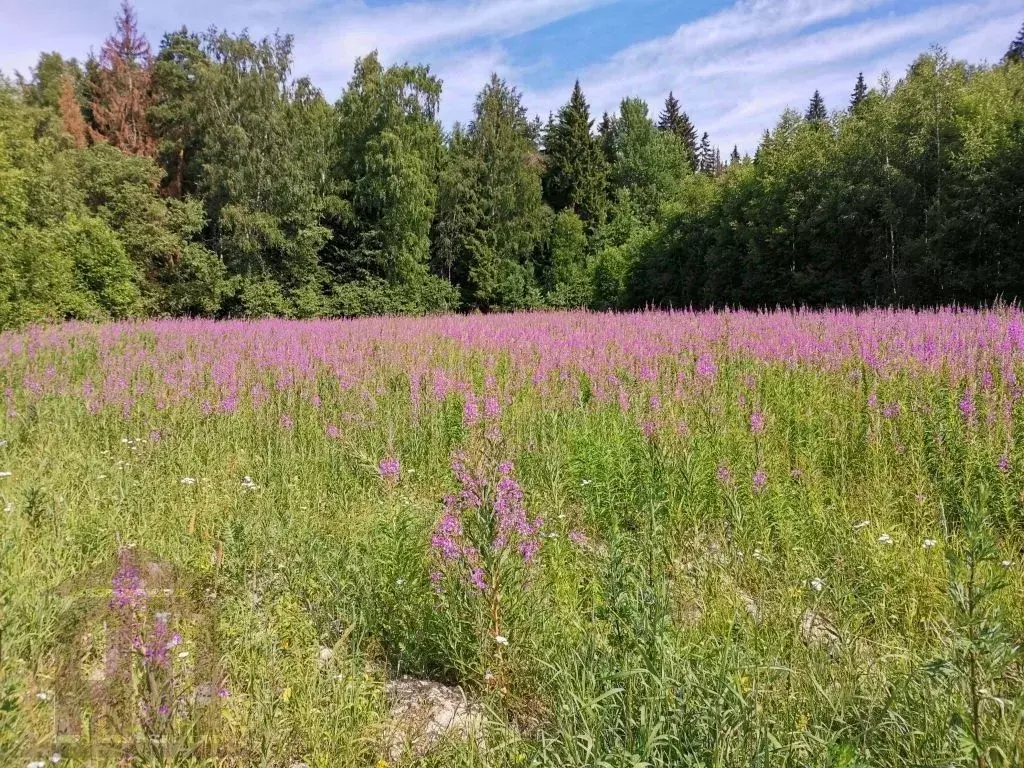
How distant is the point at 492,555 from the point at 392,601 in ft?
2.79

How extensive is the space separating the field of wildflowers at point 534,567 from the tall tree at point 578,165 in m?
37.5

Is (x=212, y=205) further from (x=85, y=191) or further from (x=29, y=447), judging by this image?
(x=29, y=447)

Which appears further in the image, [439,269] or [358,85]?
[439,269]

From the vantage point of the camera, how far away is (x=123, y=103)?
1150 inches

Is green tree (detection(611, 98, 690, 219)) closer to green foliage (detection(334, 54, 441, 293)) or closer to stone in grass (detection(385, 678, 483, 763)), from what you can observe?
green foliage (detection(334, 54, 441, 293))

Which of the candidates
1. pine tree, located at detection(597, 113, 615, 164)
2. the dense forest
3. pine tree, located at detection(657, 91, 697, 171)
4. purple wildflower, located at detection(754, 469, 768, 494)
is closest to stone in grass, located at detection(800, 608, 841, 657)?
purple wildflower, located at detection(754, 469, 768, 494)

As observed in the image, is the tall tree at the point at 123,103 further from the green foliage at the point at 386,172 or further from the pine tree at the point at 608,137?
the pine tree at the point at 608,137

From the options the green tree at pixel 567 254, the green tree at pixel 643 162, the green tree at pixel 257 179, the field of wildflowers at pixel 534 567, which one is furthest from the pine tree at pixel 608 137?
the field of wildflowers at pixel 534 567

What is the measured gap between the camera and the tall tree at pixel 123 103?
29.2 meters

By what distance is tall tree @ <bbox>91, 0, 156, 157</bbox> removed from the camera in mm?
29156

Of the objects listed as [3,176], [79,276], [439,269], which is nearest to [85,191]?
[79,276]

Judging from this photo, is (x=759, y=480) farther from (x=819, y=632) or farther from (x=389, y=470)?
(x=389, y=470)

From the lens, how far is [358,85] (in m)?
30.8

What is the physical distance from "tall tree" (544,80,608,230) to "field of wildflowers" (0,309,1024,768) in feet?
123
